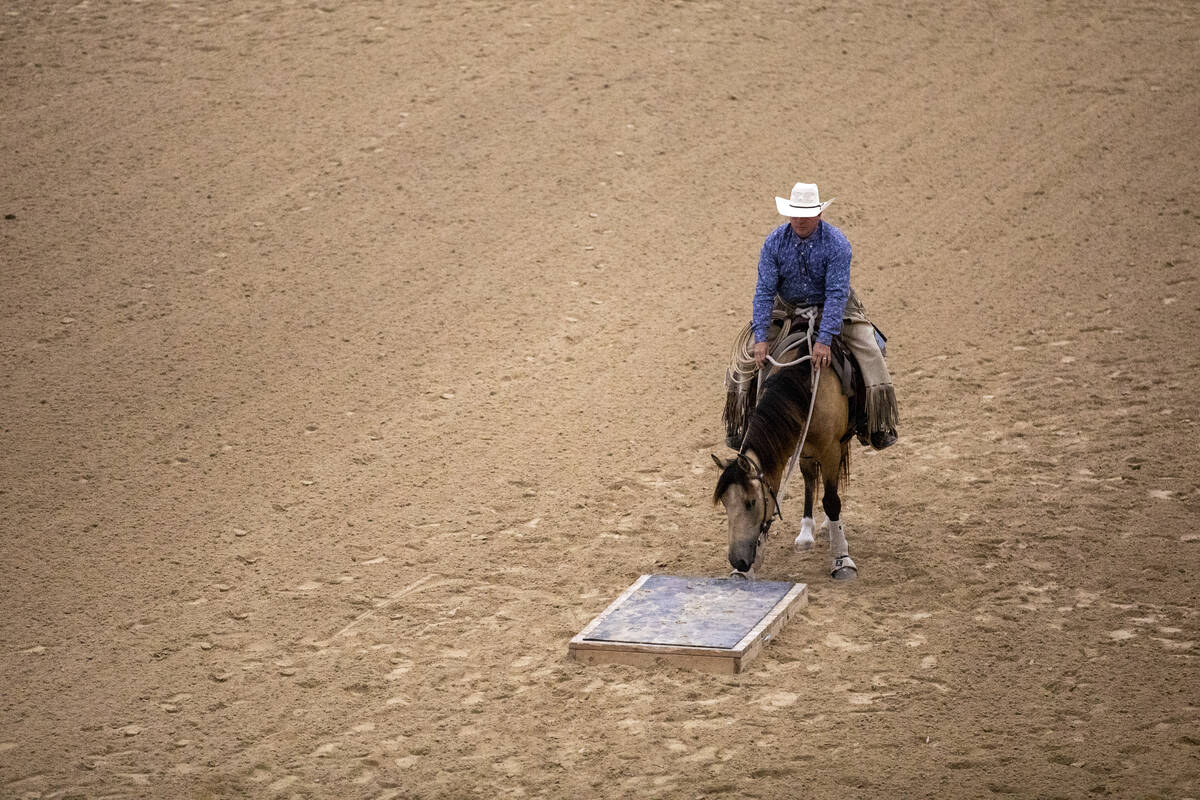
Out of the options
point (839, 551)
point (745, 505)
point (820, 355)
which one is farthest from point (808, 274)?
point (839, 551)

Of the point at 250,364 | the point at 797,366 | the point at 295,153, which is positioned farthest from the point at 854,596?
the point at 295,153

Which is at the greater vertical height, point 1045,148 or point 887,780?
point 1045,148

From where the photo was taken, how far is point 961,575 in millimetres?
8430

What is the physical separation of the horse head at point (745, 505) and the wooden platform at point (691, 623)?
0.90 ft

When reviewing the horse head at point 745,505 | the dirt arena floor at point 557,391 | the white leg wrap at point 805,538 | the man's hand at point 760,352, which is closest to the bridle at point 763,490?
the horse head at point 745,505

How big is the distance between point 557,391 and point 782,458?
3987mm

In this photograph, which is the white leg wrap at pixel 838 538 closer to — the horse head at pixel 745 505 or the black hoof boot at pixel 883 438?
the black hoof boot at pixel 883 438

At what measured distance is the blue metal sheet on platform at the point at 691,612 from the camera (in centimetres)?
743

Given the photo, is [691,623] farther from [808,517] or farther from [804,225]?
[804,225]

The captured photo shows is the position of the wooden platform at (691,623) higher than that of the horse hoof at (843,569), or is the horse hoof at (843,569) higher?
the wooden platform at (691,623)

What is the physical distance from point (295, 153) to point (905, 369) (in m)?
7.65

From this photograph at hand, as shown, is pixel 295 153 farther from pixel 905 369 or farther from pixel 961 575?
pixel 961 575

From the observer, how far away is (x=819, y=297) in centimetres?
850

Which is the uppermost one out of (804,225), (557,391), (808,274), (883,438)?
(804,225)
